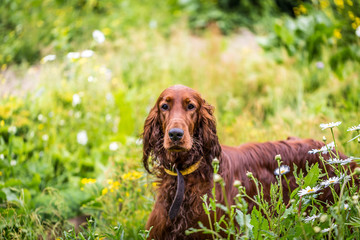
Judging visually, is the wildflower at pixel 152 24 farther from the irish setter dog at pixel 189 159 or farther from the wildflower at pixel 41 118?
the irish setter dog at pixel 189 159

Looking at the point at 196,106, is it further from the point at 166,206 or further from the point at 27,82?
the point at 27,82

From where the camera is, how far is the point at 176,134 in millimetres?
2053

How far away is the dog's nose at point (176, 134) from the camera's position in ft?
6.72

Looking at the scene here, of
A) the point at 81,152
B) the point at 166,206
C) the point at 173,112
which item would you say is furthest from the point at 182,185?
the point at 81,152

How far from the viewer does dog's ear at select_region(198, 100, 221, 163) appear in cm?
231

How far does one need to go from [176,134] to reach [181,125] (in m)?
0.08

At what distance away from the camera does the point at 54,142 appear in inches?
154

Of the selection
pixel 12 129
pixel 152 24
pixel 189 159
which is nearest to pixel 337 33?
pixel 152 24

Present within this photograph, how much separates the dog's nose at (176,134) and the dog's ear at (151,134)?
0.37 metres

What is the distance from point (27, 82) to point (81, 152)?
5.41 ft

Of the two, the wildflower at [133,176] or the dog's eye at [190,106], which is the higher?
the dog's eye at [190,106]

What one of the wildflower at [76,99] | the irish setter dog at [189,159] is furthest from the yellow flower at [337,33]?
the wildflower at [76,99]

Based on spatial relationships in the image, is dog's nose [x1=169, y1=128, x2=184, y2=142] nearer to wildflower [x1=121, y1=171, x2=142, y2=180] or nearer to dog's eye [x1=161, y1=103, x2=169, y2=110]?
dog's eye [x1=161, y1=103, x2=169, y2=110]

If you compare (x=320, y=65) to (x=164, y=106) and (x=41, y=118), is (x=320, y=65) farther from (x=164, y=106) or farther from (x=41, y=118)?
(x=41, y=118)
